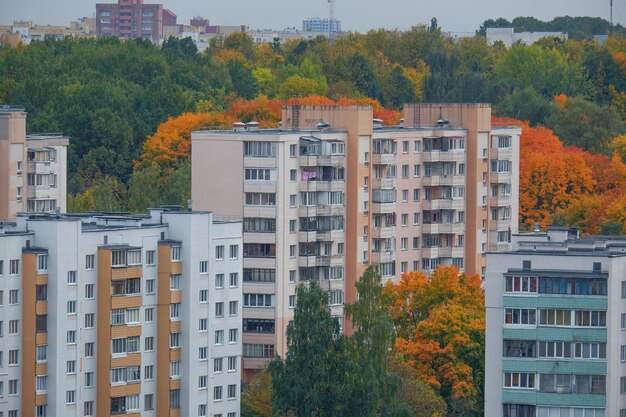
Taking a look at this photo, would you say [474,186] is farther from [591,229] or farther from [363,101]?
[363,101]

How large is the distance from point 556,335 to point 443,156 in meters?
33.6

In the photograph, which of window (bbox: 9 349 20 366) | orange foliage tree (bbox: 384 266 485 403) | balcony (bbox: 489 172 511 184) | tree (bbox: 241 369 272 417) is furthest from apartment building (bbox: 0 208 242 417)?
balcony (bbox: 489 172 511 184)

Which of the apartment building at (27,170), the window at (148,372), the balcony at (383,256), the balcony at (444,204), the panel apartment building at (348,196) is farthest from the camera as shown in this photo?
the apartment building at (27,170)

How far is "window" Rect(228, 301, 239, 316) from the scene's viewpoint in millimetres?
81812

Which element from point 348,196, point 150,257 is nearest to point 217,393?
point 150,257

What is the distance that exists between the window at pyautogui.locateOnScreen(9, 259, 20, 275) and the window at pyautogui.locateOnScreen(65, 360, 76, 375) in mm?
3165

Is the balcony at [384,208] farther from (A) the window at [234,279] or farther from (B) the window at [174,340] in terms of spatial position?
(B) the window at [174,340]

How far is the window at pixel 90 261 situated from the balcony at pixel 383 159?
27.7 metres

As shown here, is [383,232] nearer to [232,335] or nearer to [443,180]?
[443,180]

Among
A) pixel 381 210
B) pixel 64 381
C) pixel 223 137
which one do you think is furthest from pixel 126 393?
pixel 381 210

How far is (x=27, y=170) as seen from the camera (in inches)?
4348

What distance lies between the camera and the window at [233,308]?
81.8 metres

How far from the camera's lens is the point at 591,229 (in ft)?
374

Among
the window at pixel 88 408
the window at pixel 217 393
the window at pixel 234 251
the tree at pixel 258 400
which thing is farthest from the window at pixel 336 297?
the window at pixel 88 408
